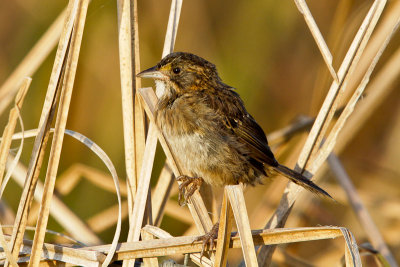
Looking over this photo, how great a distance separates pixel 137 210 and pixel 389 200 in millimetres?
2527

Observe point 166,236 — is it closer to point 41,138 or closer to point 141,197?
point 141,197

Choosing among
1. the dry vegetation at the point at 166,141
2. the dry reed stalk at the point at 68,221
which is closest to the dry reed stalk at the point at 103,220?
the dry vegetation at the point at 166,141

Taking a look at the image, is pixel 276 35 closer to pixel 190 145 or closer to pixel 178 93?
pixel 178 93

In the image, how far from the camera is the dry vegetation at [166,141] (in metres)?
2.42

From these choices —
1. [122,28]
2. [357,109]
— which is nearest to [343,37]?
[357,109]

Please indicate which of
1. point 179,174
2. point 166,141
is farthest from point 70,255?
point 166,141

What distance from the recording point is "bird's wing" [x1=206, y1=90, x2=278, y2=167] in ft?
9.61

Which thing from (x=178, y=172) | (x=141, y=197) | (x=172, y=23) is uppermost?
(x=172, y=23)

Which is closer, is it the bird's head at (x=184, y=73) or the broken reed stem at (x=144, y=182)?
the broken reed stem at (x=144, y=182)

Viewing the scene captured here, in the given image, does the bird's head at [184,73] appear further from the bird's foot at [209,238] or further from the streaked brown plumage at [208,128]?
the bird's foot at [209,238]

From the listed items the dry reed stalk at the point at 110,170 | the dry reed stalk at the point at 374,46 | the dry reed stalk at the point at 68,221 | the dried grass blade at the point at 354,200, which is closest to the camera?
the dry reed stalk at the point at 110,170

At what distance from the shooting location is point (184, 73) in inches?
119

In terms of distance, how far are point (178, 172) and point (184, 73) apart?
27.0 inches

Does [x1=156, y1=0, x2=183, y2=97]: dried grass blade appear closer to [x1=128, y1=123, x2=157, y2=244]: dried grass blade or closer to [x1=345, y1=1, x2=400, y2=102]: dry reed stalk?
[x1=128, y1=123, x2=157, y2=244]: dried grass blade
